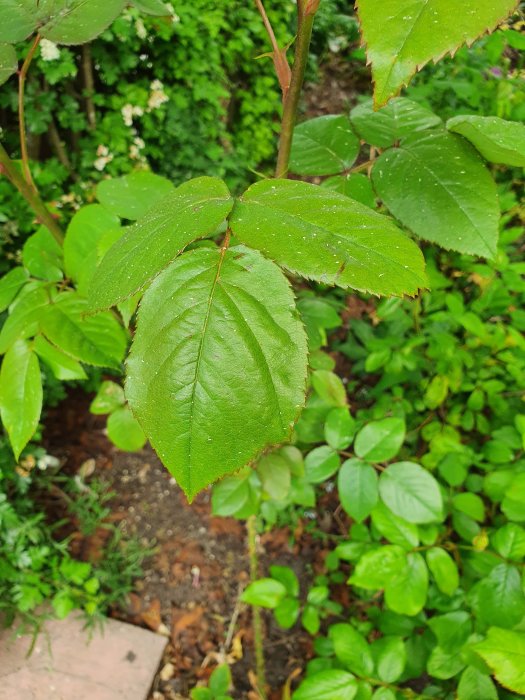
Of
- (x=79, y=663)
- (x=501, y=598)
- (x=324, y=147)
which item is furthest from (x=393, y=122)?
(x=79, y=663)

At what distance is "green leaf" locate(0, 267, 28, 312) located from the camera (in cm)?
95

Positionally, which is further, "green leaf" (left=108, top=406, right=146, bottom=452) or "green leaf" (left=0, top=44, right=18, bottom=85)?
"green leaf" (left=108, top=406, right=146, bottom=452)

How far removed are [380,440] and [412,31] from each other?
926 mm

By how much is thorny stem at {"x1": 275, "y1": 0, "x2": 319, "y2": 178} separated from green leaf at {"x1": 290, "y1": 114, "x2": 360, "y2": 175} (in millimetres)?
123

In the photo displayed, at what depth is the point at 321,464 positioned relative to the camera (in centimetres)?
120

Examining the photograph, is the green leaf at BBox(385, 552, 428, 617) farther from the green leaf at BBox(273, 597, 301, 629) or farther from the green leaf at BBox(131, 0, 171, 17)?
the green leaf at BBox(131, 0, 171, 17)

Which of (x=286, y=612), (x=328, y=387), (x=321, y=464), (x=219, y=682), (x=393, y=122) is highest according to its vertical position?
(x=393, y=122)

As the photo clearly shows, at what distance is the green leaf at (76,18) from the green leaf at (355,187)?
368mm

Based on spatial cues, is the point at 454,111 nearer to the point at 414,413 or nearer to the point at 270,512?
the point at 414,413

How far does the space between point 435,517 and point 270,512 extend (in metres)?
0.59

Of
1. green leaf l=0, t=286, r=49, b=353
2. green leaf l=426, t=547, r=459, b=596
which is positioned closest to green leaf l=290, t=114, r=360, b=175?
green leaf l=0, t=286, r=49, b=353

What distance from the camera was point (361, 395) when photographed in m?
2.19

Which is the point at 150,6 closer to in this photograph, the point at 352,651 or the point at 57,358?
the point at 57,358

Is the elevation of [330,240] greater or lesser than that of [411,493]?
greater
